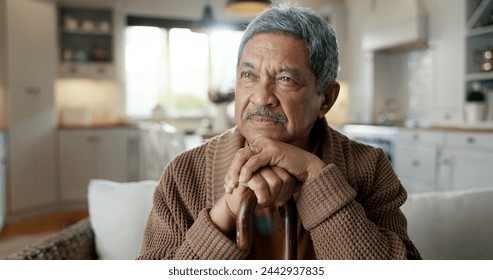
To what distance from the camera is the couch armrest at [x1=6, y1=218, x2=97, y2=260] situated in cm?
88

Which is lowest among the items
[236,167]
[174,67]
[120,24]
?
[236,167]

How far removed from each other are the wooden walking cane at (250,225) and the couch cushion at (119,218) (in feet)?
1.73

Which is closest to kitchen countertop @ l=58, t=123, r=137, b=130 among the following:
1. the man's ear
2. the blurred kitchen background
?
the blurred kitchen background

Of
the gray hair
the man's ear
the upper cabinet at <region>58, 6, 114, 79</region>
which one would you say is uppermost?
the upper cabinet at <region>58, 6, 114, 79</region>

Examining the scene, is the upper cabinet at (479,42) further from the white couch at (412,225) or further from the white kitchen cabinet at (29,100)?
the white kitchen cabinet at (29,100)

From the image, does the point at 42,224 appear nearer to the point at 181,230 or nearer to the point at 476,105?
the point at 181,230

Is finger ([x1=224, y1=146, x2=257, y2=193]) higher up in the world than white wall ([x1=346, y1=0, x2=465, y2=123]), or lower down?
lower down

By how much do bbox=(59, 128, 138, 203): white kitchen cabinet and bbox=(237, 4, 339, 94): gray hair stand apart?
3.68 meters

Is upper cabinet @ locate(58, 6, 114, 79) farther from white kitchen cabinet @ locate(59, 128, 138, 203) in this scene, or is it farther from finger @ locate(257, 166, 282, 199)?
finger @ locate(257, 166, 282, 199)

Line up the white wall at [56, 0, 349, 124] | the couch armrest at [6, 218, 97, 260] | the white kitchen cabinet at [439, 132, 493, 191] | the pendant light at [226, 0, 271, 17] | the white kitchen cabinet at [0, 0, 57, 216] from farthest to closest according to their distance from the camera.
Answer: the white wall at [56, 0, 349, 124] → the white kitchen cabinet at [0, 0, 57, 216] → the pendant light at [226, 0, 271, 17] → the white kitchen cabinet at [439, 132, 493, 191] → the couch armrest at [6, 218, 97, 260]

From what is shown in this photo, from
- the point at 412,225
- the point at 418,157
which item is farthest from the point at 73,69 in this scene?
the point at 412,225

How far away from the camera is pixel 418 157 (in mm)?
3430

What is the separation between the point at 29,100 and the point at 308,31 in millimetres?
3550
